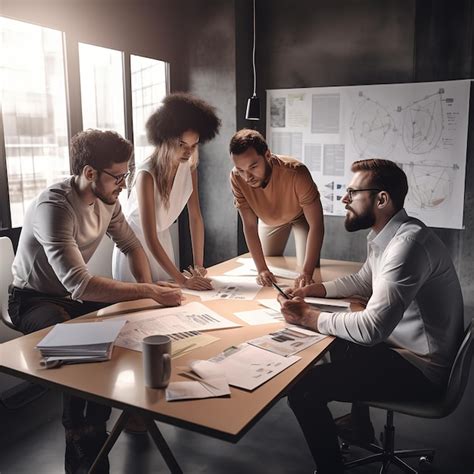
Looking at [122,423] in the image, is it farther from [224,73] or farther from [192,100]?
[224,73]

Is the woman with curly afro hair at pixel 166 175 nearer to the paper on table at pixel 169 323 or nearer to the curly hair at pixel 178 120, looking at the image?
the curly hair at pixel 178 120

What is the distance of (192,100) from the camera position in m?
2.54

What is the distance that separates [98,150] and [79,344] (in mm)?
876

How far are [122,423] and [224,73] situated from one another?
3410mm

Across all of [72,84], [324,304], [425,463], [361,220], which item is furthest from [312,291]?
[72,84]

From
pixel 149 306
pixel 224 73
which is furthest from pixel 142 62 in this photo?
Answer: pixel 149 306

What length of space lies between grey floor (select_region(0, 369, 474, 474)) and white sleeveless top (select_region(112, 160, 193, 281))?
0.78 meters

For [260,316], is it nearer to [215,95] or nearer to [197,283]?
[197,283]

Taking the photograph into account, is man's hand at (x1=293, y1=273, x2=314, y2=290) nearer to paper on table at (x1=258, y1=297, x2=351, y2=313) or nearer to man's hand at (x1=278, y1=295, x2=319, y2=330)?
paper on table at (x1=258, y1=297, x2=351, y2=313)

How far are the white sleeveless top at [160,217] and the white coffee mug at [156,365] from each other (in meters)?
1.20

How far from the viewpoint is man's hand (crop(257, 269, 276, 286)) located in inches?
96.0

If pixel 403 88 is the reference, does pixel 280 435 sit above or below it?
below

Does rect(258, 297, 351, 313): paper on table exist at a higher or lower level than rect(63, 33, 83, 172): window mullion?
lower

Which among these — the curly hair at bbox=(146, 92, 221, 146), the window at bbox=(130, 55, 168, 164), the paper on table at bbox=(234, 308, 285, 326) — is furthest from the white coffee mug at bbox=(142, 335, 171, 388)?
the window at bbox=(130, 55, 168, 164)
